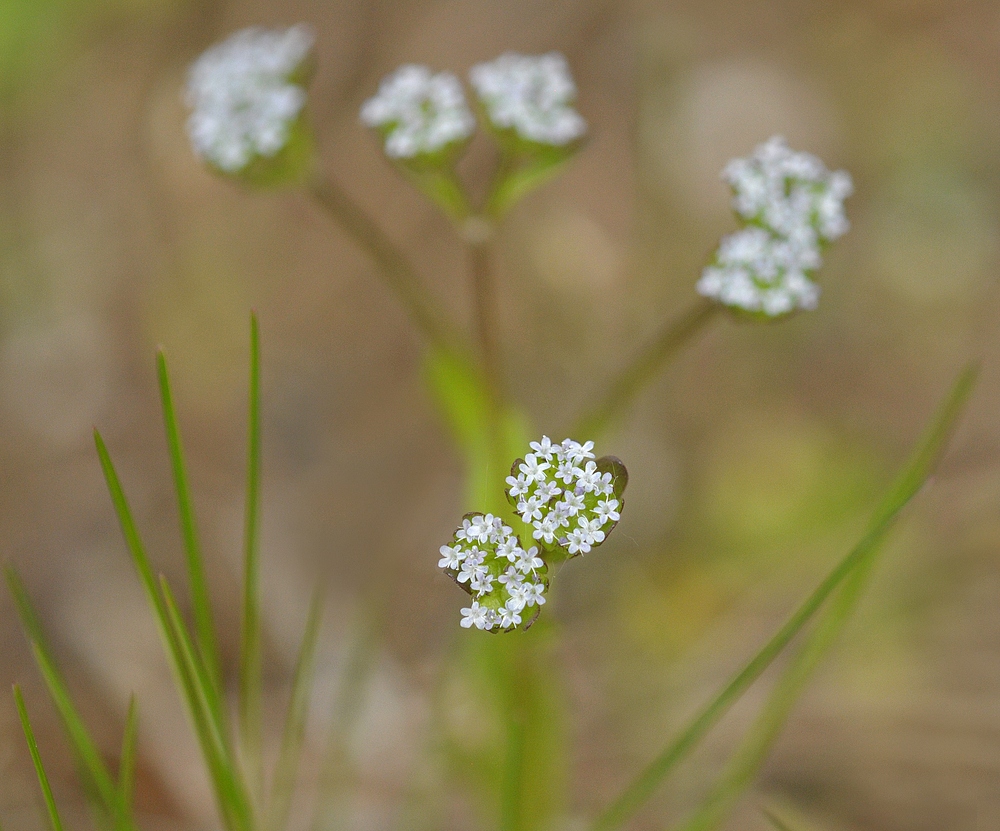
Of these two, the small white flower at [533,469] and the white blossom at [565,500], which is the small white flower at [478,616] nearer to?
the white blossom at [565,500]

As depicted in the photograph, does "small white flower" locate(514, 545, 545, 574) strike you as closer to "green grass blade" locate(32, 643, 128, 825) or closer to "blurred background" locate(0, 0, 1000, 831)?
"green grass blade" locate(32, 643, 128, 825)

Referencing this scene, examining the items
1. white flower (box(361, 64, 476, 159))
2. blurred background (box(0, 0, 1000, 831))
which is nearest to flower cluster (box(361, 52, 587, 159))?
white flower (box(361, 64, 476, 159))

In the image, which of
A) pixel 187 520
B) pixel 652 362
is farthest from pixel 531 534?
pixel 652 362

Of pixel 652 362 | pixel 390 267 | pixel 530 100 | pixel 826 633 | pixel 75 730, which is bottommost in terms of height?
pixel 75 730

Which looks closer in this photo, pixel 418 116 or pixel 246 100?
pixel 418 116

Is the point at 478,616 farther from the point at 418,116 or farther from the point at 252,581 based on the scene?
the point at 418,116

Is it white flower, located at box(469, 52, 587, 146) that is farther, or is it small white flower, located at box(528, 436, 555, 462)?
white flower, located at box(469, 52, 587, 146)

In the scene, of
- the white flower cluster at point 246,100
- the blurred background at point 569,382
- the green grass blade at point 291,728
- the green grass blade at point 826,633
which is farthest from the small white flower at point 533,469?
the blurred background at point 569,382
